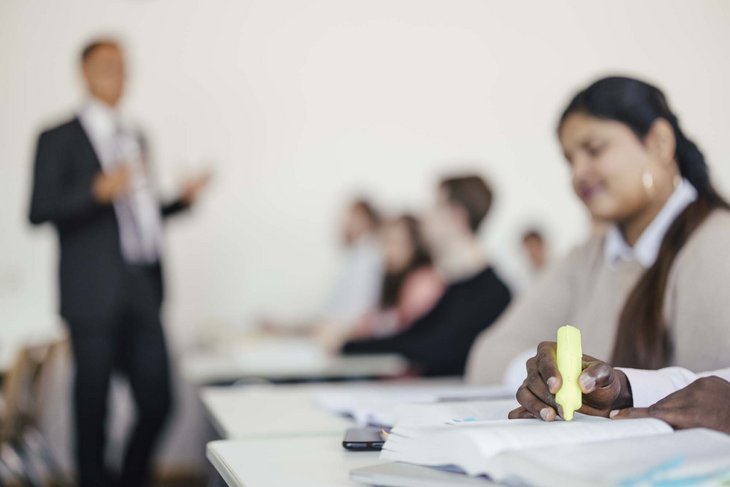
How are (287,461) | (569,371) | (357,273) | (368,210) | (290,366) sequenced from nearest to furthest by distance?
(569,371), (287,461), (290,366), (357,273), (368,210)

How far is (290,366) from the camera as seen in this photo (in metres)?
3.43

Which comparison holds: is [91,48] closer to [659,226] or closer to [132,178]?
[132,178]

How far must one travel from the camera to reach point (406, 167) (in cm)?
542

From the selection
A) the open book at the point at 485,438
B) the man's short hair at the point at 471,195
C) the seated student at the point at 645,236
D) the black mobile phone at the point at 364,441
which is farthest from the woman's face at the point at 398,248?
the open book at the point at 485,438

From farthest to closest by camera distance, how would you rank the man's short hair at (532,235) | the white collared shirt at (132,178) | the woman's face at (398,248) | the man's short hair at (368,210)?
the man's short hair at (532,235) < the man's short hair at (368,210) < the woman's face at (398,248) < the white collared shirt at (132,178)

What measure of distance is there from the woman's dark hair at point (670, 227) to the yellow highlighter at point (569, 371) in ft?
1.78

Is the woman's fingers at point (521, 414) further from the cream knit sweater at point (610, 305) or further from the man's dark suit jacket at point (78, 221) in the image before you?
the man's dark suit jacket at point (78, 221)

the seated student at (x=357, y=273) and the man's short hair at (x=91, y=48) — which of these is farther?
the seated student at (x=357, y=273)

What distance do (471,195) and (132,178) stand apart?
1136 millimetres

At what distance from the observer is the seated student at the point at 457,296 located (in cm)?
301

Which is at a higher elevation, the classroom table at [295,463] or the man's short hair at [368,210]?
the classroom table at [295,463]

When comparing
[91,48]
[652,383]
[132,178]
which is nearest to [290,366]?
[132,178]

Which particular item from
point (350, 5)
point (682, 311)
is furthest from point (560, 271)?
point (350, 5)

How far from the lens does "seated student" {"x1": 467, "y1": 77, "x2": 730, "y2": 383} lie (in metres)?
1.44
